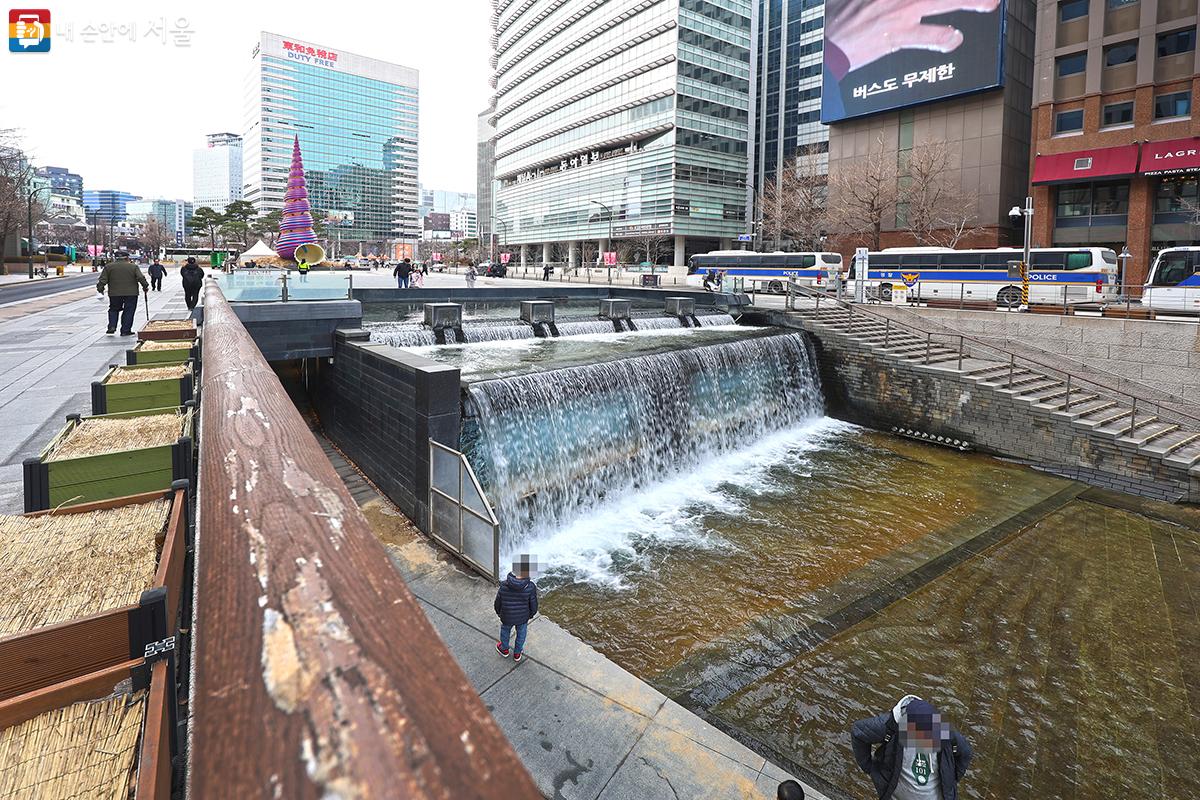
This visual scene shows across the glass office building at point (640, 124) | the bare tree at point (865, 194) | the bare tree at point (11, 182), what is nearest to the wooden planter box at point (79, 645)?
the bare tree at point (865, 194)

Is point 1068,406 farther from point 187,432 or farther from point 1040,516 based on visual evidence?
point 187,432

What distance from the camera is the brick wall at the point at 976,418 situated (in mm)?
15352

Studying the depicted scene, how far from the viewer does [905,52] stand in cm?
5091

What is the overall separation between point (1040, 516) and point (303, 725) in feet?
51.3

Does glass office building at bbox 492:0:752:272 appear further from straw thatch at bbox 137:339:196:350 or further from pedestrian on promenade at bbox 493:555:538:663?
pedestrian on promenade at bbox 493:555:538:663

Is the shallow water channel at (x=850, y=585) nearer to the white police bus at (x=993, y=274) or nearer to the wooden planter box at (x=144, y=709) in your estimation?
the wooden planter box at (x=144, y=709)

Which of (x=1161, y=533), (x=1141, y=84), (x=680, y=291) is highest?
(x=1141, y=84)

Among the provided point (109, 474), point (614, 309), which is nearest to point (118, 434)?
point (109, 474)

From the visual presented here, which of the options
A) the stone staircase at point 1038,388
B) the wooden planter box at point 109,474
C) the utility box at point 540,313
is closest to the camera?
the wooden planter box at point 109,474

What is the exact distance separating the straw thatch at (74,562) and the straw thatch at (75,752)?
21.1 inches

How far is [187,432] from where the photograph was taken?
16.3ft

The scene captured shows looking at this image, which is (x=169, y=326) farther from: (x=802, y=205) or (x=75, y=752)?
(x=802, y=205)

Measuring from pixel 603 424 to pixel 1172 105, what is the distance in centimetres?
4197

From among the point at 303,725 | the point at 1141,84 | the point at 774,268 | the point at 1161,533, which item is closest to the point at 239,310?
the point at 303,725
